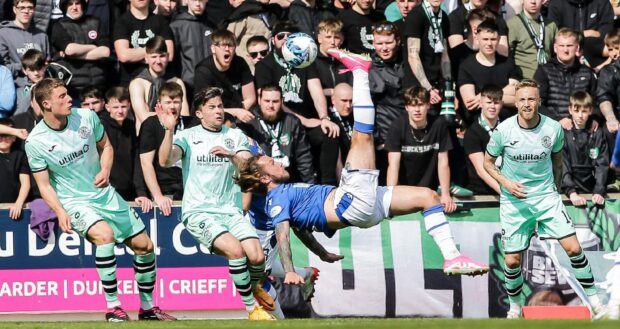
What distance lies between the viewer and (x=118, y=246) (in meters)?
16.8

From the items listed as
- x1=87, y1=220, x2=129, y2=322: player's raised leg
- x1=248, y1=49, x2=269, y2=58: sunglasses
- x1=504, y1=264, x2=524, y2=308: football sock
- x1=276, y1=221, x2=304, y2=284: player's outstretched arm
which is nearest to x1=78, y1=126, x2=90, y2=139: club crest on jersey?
x1=87, y1=220, x2=129, y2=322: player's raised leg

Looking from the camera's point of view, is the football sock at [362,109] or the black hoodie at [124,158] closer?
the football sock at [362,109]

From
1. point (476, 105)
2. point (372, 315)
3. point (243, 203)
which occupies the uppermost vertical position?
point (476, 105)

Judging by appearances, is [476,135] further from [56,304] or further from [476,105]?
[56,304]

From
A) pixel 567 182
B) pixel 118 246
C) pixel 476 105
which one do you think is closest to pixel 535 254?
pixel 567 182

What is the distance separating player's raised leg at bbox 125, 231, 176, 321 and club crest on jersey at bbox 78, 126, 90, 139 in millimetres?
1255

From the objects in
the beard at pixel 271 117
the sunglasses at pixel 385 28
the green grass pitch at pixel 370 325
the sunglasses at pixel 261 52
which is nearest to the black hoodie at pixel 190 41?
the sunglasses at pixel 261 52

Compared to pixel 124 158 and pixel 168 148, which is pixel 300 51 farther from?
pixel 124 158

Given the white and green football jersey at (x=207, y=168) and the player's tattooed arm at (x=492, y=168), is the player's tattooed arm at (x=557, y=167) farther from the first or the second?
the white and green football jersey at (x=207, y=168)

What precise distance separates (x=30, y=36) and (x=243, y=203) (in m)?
3.88

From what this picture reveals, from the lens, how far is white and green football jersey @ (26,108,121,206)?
567 inches

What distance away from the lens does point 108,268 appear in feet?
47.2

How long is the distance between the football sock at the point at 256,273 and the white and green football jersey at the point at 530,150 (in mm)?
3020

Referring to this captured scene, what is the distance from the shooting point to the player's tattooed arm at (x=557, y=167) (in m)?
15.4
